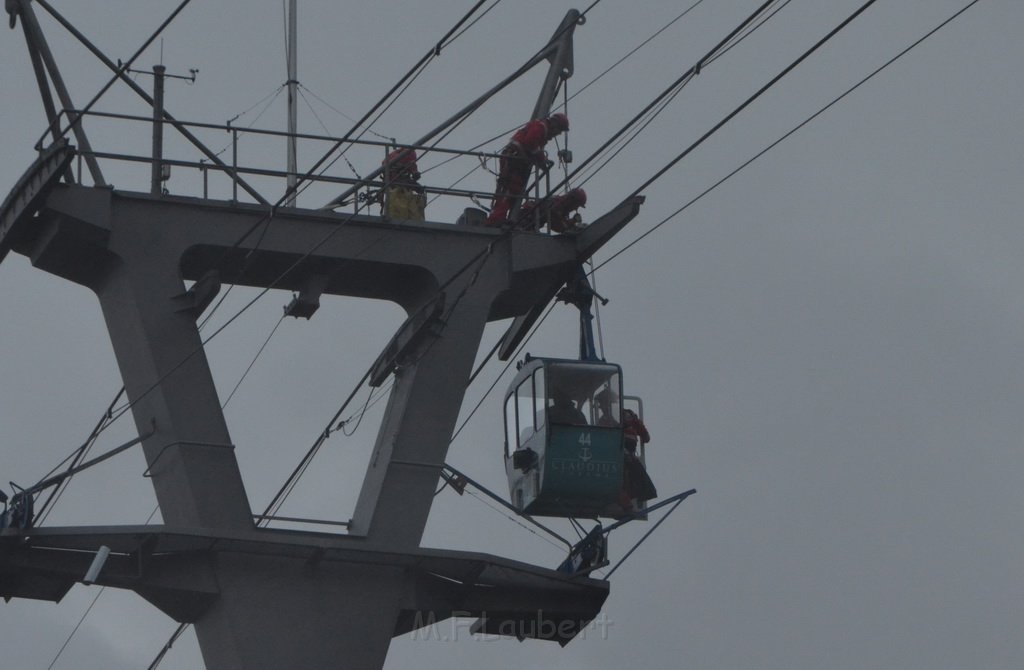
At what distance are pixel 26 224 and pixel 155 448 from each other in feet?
10.3

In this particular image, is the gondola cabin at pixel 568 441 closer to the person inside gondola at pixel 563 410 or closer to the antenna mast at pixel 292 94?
the person inside gondola at pixel 563 410

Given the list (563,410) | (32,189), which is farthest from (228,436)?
(563,410)

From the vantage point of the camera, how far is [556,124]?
2648 centimetres

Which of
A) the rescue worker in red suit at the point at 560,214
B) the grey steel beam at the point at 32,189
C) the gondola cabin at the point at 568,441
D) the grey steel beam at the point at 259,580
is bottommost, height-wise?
the grey steel beam at the point at 259,580

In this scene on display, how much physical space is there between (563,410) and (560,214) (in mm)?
2915

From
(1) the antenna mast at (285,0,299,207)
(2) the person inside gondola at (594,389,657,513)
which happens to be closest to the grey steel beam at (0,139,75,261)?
(1) the antenna mast at (285,0,299,207)

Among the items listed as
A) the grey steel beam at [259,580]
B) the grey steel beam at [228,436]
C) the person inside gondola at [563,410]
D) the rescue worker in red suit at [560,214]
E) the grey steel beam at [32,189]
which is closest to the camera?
the grey steel beam at [259,580]

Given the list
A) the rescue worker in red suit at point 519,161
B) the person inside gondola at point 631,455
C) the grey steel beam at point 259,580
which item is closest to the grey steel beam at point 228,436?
the grey steel beam at point 259,580

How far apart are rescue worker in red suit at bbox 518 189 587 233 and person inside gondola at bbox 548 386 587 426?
246 cm

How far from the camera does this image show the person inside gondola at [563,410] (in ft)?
80.4

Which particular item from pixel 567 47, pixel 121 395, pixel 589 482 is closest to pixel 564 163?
pixel 567 47

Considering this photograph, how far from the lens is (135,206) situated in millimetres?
24656

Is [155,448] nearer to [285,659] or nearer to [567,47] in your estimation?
Answer: [285,659]

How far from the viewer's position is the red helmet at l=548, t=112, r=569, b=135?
26.5m
